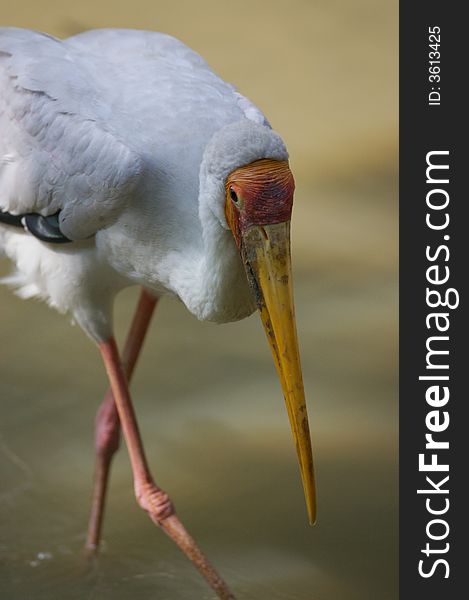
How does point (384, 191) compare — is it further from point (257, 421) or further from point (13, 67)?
point (13, 67)

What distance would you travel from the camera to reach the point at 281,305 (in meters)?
3.19

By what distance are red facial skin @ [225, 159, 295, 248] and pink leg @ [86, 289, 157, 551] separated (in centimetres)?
113

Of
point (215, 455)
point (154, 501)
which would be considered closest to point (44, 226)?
point (154, 501)

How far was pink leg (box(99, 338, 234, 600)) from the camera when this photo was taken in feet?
13.0

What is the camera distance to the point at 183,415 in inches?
190

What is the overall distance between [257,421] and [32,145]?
1.50 meters

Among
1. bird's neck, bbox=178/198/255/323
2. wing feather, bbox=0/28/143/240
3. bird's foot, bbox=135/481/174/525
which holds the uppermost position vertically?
wing feather, bbox=0/28/143/240

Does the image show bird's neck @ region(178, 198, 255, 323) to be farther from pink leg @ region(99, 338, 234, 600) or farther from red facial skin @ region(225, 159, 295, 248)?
pink leg @ region(99, 338, 234, 600)

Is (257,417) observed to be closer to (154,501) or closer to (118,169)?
(154,501)

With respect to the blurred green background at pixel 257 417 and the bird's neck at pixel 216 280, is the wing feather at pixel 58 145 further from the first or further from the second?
the blurred green background at pixel 257 417

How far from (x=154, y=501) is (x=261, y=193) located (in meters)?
1.28

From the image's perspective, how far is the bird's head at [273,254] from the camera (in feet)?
10.2

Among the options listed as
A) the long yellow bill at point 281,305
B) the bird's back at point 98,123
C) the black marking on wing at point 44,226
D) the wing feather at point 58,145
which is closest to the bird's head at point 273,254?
the long yellow bill at point 281,305

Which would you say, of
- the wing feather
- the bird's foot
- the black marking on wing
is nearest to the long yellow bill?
the wing feather
